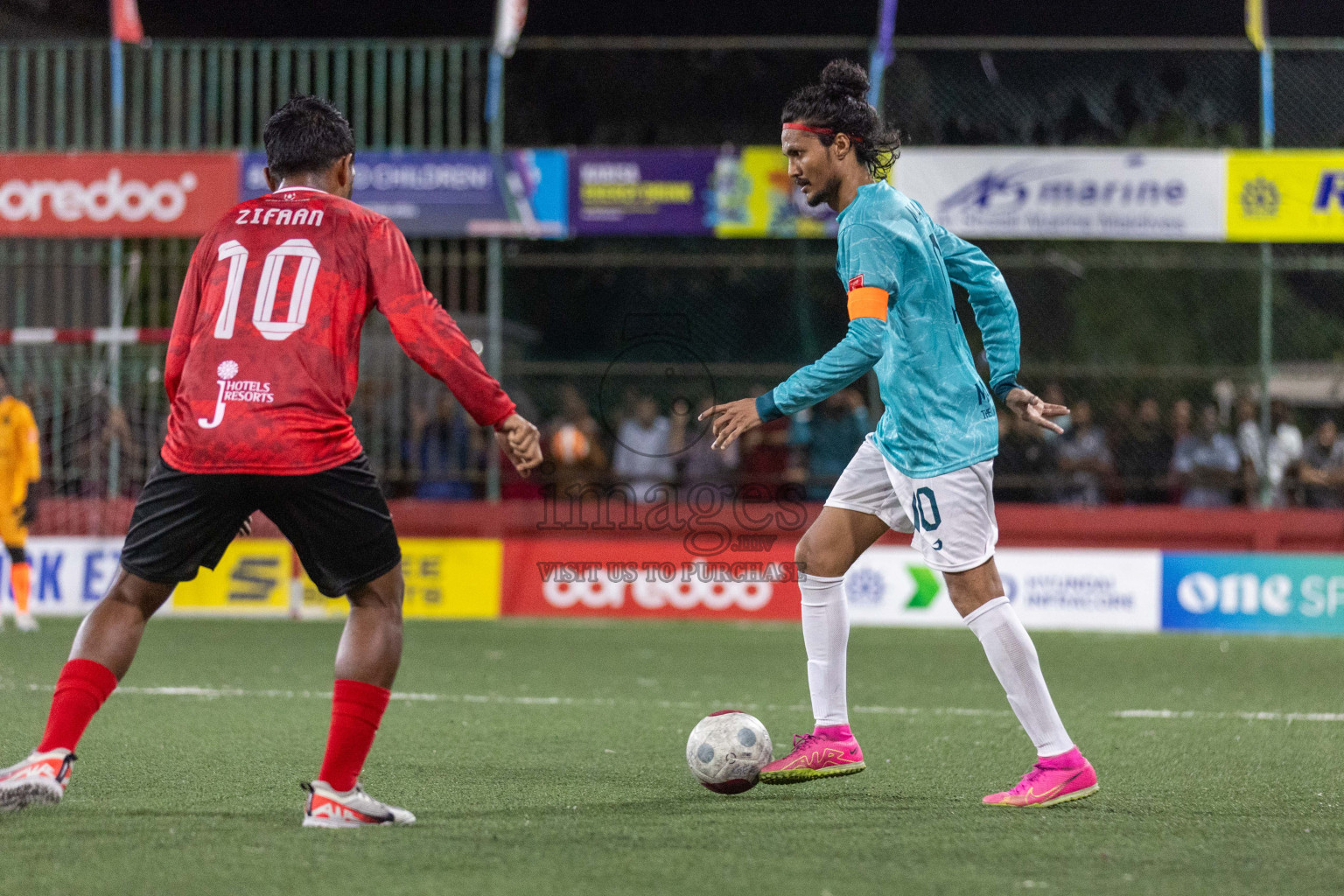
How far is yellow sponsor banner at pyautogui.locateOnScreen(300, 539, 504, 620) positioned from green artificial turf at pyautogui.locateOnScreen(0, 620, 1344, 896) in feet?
13.2

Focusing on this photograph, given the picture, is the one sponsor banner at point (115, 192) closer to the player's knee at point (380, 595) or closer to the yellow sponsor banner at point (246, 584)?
the yellow sponsor banner at point (246, 584)

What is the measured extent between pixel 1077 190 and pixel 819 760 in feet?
33.2

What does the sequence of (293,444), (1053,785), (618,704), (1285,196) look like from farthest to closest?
(1285,196) → (618,704) → (1053,785) → (293,444)

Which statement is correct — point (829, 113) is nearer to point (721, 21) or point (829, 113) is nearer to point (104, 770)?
point (104, 770)

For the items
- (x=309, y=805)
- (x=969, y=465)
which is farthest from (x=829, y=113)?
(x=309, y=805)

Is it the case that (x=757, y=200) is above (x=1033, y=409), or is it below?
above

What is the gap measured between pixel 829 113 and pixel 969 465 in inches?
51.2

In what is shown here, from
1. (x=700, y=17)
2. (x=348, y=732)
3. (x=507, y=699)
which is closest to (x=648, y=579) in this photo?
(x=507, y=699)

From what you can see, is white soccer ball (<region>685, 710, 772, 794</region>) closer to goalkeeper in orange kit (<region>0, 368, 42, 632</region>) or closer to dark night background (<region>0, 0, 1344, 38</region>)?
goalkeeper in orange kit (<region>0, 368, 42, 632</region>)

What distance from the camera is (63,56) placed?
589 inches

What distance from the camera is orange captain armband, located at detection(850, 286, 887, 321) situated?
16.0ft

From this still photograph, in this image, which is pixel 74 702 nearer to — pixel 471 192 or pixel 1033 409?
pixel 1033 409

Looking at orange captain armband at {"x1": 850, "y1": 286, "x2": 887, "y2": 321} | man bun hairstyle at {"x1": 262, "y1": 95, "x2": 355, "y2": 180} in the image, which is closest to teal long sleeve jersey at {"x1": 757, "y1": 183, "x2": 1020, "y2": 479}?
orange captain armband at {"x1": 850, "y1": 286, "x2": 887, "y2": 321}

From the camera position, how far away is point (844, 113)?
518 cm
